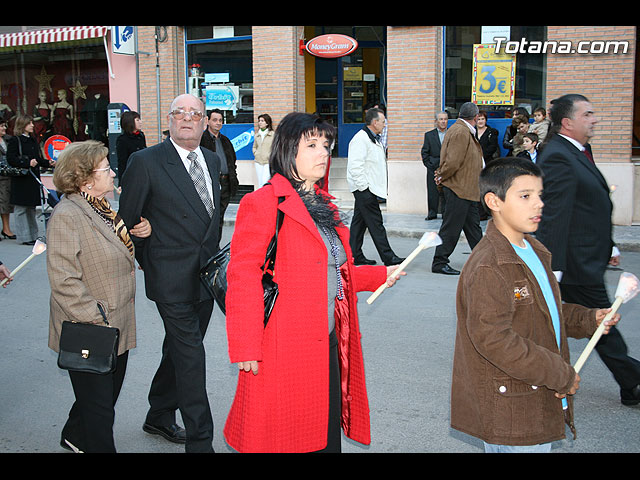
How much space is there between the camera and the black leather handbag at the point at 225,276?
3170 millimetres

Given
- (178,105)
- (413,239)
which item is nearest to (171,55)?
(413,239)

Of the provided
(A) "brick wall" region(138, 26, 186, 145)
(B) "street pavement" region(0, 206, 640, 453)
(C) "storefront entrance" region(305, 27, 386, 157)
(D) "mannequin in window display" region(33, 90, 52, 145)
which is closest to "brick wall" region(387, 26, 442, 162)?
(C) "storefront entrance" region(305, 27, 386, 157)

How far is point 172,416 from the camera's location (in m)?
4.71

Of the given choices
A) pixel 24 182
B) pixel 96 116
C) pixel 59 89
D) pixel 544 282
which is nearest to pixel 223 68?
pixel 96 116

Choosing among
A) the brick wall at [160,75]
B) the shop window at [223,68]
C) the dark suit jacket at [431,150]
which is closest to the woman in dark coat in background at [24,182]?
the brick wall at [160,75]

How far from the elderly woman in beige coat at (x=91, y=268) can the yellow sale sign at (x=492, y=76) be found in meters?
11.5

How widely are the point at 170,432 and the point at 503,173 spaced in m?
2.78

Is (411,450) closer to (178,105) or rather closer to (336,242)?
(336,242)

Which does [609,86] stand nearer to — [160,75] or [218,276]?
[160,75]

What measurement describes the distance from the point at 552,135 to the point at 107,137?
55.9ft

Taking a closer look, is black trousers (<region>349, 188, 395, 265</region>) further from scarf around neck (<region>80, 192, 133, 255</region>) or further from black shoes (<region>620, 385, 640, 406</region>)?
scarf around neck (<region>80, 192, 133, 255</region>)

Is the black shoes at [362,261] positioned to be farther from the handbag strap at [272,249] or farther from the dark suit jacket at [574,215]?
the handbag strap at [272,249]

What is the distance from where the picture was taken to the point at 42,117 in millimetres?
21469
